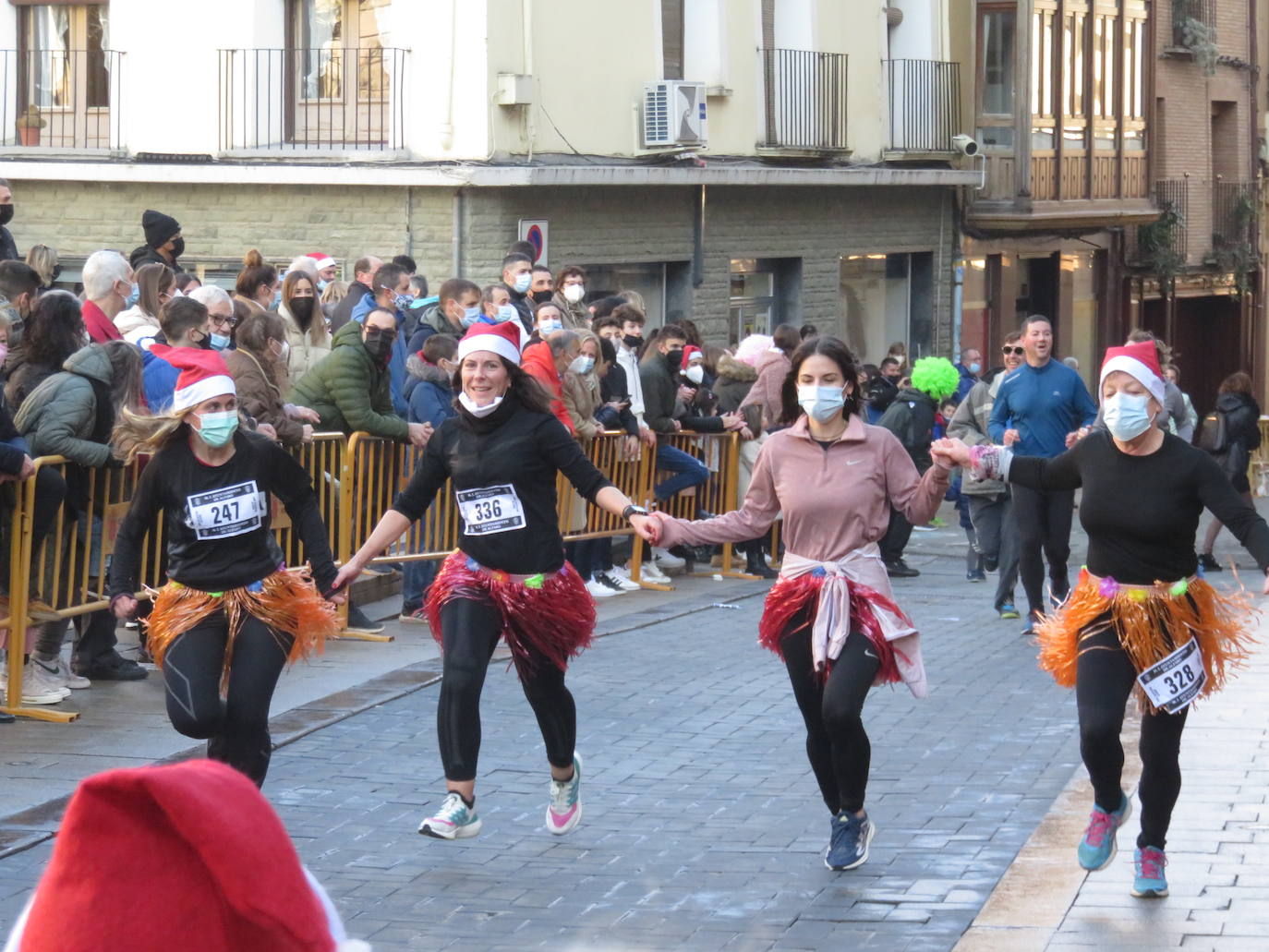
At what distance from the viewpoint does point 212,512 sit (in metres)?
7.01

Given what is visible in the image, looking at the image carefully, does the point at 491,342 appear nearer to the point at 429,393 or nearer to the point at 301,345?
the point at 429,393

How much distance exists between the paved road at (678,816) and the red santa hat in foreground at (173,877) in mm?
4411

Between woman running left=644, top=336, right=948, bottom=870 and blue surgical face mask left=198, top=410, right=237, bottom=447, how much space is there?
5.06 feet

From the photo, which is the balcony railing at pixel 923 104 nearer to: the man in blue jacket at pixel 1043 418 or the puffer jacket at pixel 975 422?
the puffer jacket at pixel 975 422

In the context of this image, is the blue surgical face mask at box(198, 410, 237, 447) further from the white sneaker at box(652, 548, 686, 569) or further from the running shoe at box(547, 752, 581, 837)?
the white sneaker at box(652, 548, 686, 569)

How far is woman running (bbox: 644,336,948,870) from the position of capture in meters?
6.87

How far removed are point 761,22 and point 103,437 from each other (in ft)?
51.1

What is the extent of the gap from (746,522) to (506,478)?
2.85 ft

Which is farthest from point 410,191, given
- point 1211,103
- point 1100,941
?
point 1211,103

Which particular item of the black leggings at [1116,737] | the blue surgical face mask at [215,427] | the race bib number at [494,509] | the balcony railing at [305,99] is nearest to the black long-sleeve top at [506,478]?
the race bib number at [494,509]

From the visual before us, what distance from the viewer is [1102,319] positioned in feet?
111

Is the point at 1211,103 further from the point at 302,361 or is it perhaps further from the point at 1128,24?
the point at 302,361

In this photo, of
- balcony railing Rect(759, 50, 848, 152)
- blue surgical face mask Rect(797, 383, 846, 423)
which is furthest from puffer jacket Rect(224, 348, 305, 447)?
balcony railing Rect(759, 50, 848, 152)

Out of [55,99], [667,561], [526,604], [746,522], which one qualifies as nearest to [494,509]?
[526,604]
